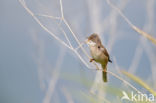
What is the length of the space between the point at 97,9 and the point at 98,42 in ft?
2.13

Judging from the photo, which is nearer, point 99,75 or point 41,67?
point 99,75

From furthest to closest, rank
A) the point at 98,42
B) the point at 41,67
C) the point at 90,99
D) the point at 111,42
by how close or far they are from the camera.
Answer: the point at 41,67, the point at 111,42, the point at 98,42, the point at 90,99

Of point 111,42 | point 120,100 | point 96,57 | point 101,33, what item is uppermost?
point 101,33

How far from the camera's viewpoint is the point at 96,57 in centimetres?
150

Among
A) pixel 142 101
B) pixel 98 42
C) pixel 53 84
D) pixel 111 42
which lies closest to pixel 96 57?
pixel 98 42

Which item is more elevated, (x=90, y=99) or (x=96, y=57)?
(x=96, y=57)

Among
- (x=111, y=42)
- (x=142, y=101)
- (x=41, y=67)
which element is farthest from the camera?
(x=41, y=67)

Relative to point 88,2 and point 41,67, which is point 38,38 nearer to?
point 41,67

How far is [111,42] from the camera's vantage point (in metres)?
1.76

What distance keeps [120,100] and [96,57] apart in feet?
1.70

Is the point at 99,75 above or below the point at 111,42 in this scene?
below

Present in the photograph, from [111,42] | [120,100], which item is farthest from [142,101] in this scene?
[111,42]

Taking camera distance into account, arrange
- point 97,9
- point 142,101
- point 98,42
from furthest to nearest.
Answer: point 97,9 < point 98,42 < point 142,101

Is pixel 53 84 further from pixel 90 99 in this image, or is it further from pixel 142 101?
pixel 142 101
